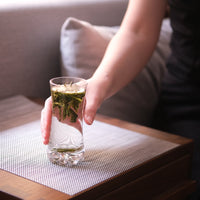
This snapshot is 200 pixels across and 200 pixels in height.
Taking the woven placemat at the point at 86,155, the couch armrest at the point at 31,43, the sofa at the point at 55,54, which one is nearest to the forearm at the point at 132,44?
the woven placemat at the point at 86,155

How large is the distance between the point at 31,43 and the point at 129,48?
415 mm

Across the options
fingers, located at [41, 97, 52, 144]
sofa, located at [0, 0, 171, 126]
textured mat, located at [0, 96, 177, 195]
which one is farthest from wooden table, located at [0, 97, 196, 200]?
sofa, located at [0, 0, 171, 126]

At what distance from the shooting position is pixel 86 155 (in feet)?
3.38

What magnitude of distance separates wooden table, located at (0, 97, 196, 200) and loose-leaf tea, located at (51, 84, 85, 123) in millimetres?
155

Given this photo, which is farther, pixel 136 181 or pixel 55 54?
pixel 55 54

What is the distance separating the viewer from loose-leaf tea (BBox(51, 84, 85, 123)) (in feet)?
2.98

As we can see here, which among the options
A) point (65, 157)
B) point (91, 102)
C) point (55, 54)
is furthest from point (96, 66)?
point (65, 157)

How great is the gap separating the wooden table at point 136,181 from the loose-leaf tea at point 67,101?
0.15 meters

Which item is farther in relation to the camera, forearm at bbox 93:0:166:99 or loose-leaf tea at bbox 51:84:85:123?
forearm at bbox 93:0:166:99

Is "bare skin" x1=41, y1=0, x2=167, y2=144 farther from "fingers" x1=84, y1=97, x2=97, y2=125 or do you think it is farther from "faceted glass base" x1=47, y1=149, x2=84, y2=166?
"faceted glass base" x1=47, y1=149, x2=84, y2=166

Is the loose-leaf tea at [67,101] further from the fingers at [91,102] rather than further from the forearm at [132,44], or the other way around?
the forearm at [132,44]

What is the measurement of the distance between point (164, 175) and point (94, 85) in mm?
284

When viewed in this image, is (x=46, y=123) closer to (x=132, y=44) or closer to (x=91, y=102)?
(x=91, y=102)

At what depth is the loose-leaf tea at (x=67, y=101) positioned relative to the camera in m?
0.91
